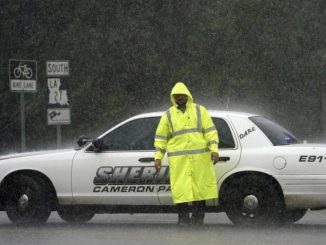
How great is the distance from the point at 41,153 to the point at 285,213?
321 cm

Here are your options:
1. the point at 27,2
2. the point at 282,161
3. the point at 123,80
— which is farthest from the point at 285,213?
the point at 27,2

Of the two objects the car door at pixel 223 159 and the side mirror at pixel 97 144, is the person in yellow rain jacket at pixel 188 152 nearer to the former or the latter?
the car door at pixel 223 159

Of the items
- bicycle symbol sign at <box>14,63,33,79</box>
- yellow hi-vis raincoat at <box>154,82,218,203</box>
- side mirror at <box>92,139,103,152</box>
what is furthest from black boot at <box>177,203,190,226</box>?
bicycle symbol sign at <box>14,63,33,79</box>

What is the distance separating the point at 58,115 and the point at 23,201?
21.0 feet

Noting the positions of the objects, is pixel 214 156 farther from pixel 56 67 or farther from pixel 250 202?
pixel 56 67

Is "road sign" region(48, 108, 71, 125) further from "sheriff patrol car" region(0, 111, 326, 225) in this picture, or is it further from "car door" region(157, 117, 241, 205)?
"car door" region(157, 117, 241, 205)

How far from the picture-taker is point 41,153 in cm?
1334

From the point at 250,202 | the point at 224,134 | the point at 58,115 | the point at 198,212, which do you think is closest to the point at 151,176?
the point at 198,212

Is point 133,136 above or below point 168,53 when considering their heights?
below

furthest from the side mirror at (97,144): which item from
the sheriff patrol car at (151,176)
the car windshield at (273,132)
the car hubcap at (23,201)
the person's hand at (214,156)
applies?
the car windshield at (273,132)

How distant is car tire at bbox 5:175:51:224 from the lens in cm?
1307

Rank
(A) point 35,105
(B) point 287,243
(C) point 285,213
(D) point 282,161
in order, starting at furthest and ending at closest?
(A) point 35,105
(C) point 285,213
(D) point 282,161
(B) point 287,243

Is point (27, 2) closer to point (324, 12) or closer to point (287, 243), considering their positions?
point (324, 12)

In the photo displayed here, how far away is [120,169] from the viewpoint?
12.8 meters
